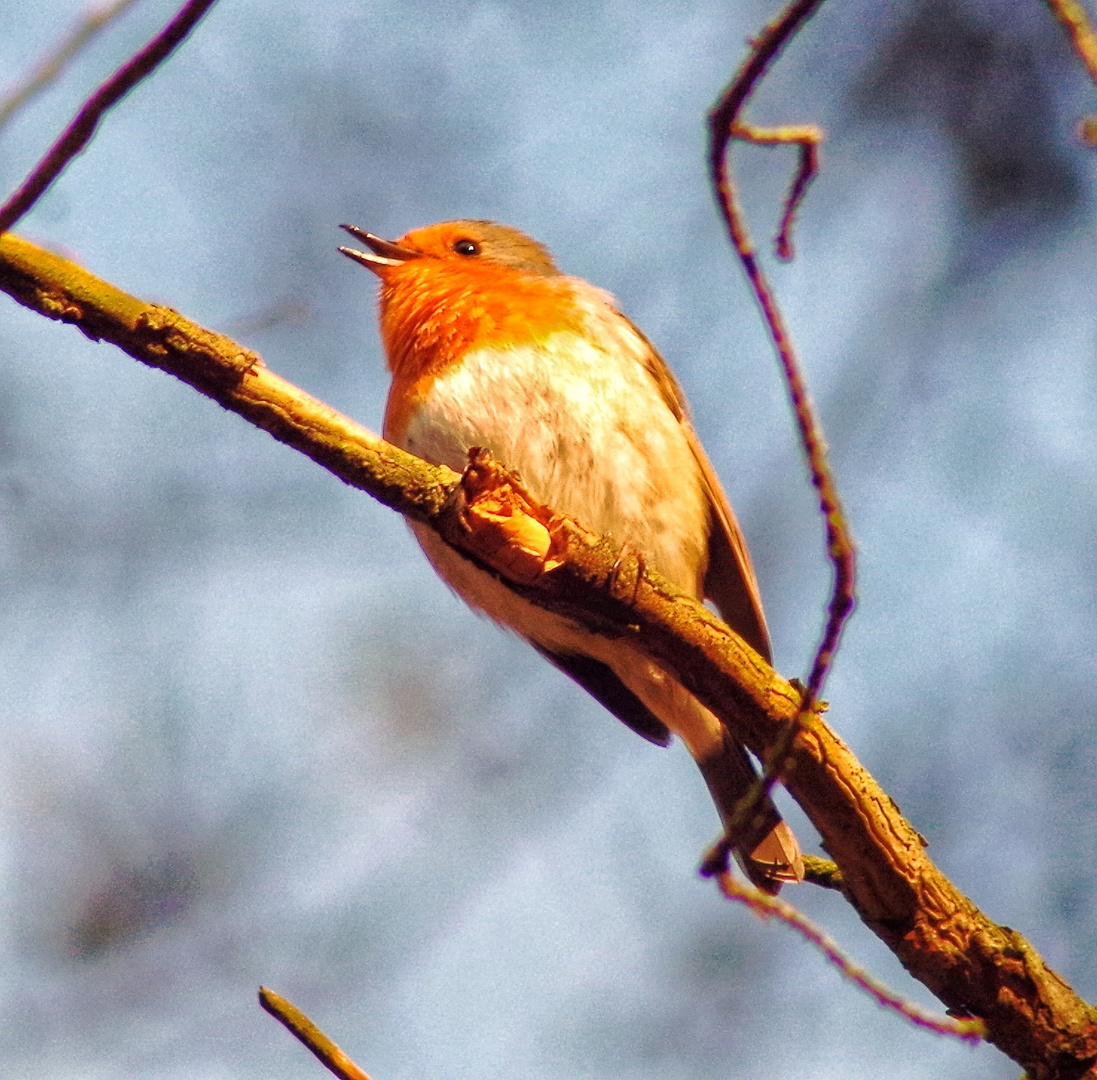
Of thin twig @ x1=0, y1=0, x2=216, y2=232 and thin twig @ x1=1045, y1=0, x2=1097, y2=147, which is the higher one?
thin twig @ x1=1045, y1=0, x2=1097, y2=147

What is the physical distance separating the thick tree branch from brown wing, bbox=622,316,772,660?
129 centimetres

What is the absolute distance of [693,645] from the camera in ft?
9.87

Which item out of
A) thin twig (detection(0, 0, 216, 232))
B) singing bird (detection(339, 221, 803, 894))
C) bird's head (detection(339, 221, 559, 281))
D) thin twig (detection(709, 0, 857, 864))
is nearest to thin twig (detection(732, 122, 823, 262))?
thin twig (detection(709, 0, 857, 864))

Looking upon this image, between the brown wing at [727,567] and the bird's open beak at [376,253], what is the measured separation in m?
1.12

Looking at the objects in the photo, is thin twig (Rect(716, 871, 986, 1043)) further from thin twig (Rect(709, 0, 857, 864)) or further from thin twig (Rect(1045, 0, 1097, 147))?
thin twig (Rect(1045, 0, 1097, 147))

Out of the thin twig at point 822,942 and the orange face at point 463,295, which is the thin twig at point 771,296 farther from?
the orange face at point 463,295

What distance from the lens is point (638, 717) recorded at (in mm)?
4789

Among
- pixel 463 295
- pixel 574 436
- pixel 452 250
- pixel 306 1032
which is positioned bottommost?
pixel 306 1032

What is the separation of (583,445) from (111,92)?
250cm

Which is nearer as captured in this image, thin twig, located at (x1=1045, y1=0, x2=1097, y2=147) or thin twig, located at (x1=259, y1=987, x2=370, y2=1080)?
thin twig, located at (x1=1045, y1=0, x2=1097, y2=147)

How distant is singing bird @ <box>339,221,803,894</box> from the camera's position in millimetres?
4125

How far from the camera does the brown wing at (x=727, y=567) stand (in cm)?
437

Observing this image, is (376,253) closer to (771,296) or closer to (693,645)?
(693,645)

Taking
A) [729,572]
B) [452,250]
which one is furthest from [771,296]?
[452,250]
